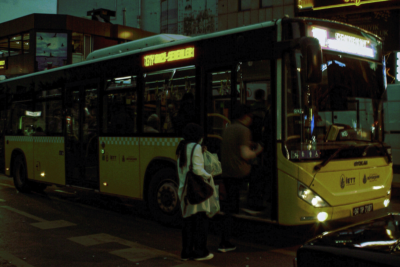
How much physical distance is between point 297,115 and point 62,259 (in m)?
3.54

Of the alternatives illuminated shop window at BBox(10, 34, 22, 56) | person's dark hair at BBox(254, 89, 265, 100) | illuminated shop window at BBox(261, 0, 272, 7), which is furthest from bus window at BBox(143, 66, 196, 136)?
illuminated shop window at BBox(10, 34, 22, 56)

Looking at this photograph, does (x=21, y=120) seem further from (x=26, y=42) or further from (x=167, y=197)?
(x=26, y=42)

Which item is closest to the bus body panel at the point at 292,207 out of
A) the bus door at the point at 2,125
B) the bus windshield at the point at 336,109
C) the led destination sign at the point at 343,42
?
the bus windshield at the point at 336,109

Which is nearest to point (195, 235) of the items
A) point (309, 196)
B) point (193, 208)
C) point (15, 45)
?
point (193, 208)

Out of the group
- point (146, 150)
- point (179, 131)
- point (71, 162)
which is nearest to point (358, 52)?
point (179, 131)

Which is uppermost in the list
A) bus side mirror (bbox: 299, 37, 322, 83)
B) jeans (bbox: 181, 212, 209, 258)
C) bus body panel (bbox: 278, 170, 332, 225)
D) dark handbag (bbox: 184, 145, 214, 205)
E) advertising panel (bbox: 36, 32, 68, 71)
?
advertising panel (bbox: 36, 32, 68, 71)

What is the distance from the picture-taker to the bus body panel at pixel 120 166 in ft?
27.1

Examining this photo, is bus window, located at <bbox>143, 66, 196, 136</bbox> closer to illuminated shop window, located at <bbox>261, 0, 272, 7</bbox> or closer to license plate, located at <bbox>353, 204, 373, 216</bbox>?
license plate, located at <bbox>353, 204, 373, 216</bbox>

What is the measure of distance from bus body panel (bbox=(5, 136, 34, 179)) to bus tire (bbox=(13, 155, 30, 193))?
0.85 ft

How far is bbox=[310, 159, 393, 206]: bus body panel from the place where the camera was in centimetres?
587

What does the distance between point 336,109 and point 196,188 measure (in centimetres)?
234

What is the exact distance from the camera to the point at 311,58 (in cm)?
545

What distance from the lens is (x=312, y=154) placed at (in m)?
5.87

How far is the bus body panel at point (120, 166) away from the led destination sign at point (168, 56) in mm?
1419
